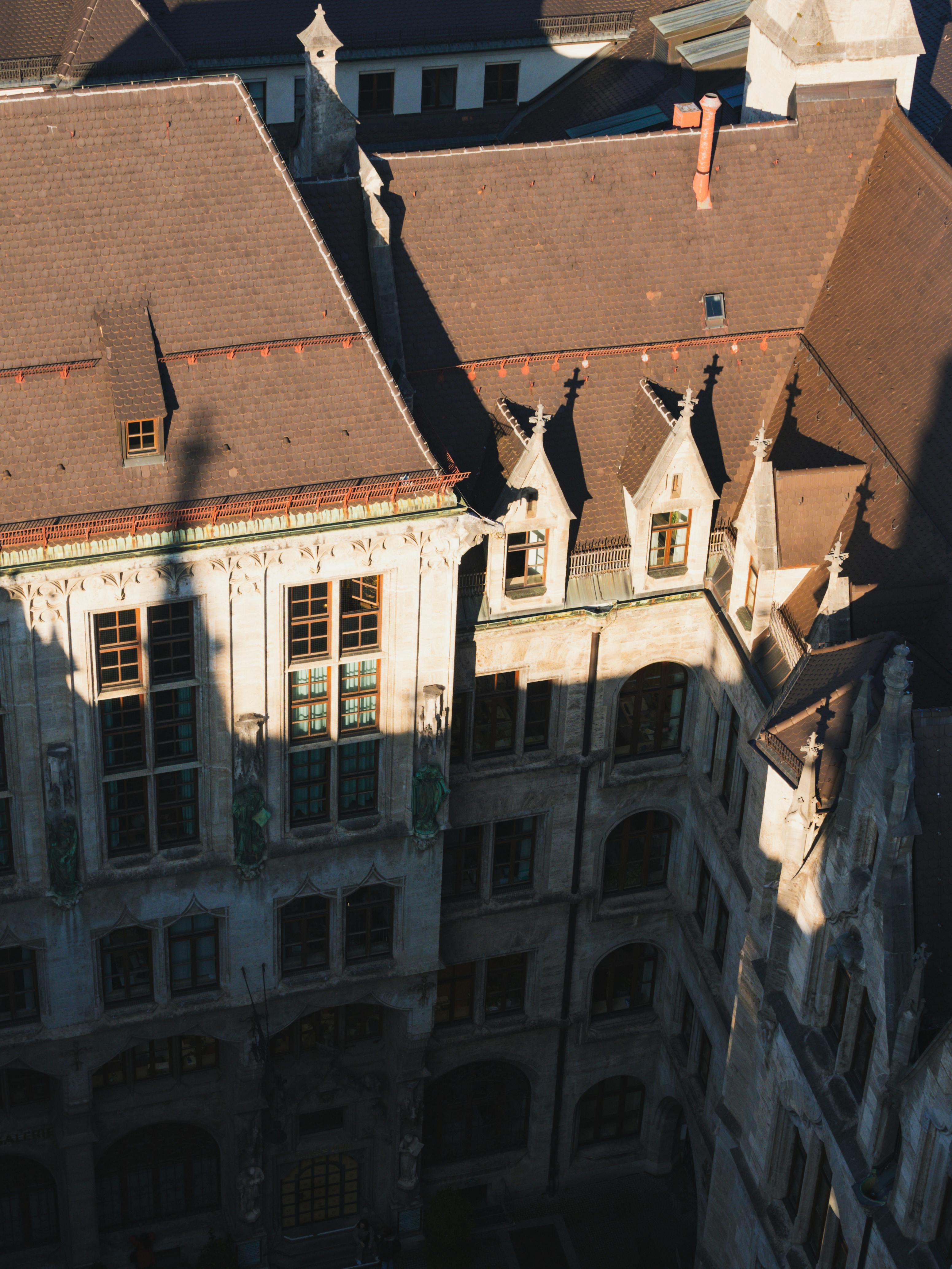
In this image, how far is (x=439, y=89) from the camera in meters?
78.6

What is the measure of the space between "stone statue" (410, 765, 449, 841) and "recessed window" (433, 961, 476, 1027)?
7436mm

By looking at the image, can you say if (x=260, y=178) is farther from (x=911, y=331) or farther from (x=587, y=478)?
(x=911, y=331)

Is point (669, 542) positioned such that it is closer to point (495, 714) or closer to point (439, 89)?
point (495, 714)

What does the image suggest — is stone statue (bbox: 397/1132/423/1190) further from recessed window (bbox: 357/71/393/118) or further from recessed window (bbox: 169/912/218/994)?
recessed window (bbox: 357/71/393/118)

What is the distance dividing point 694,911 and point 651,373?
1652 cm

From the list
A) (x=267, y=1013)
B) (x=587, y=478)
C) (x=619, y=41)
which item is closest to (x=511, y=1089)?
(x=267, y=1013)

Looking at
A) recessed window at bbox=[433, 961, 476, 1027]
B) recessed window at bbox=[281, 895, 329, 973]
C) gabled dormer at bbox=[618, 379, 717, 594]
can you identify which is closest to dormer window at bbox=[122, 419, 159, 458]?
gabled dormer at bbox=[618, 379, 717, 594]

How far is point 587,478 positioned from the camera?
57188mm

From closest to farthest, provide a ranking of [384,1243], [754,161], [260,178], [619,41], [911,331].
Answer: [260,178]
[911,331]
[754,161]
[384,1243]
[619,41]

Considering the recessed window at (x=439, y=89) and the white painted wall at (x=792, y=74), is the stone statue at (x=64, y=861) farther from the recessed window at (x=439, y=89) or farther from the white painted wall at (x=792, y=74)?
the recessed window at (x=439, y=89)

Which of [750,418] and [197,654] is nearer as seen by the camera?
[197,654]

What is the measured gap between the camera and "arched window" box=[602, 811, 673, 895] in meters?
61.8

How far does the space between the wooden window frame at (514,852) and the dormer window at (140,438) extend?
16.9m

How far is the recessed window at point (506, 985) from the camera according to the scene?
206 feet
